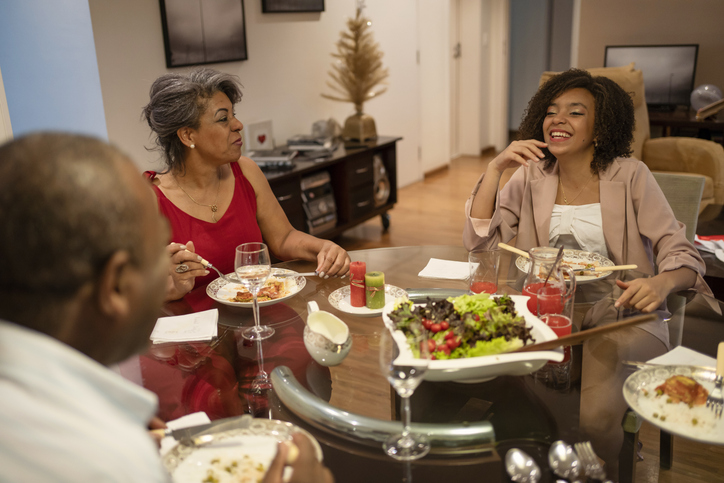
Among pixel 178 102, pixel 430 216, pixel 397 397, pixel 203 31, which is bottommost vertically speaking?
pixel 430 216

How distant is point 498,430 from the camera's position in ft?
3.67

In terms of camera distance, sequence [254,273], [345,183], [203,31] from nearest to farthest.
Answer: [254,273] < [203,31] < [345,183]

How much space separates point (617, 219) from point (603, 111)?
1.27 ft

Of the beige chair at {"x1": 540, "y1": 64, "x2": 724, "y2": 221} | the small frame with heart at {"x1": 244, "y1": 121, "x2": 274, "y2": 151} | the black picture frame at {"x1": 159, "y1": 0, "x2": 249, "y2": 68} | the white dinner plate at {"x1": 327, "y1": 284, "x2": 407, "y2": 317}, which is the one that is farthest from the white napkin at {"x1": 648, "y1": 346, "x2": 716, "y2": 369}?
the small frame with heart at {"x1": 244, "y1": 121, "x2": 274, "y2": 151}

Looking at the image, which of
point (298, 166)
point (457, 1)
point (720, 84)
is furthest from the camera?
point (457, 1)

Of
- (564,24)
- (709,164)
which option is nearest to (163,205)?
(709,164)

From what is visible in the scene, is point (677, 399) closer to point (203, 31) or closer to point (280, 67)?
point (203, 31)

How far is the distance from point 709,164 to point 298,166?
2.97 meters

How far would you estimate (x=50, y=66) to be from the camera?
297 cm

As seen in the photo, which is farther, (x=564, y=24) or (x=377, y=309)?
(x=564, y=24)

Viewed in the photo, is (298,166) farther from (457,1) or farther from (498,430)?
(457,1)

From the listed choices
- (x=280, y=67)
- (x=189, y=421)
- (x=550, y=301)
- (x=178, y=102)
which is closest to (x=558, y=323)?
(x=550, y=301)

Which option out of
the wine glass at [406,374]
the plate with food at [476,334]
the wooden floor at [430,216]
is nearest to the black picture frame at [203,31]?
the wooden floor at [430,216]

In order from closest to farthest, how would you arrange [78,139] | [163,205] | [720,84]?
[78,139], [163,205], [720,84]
